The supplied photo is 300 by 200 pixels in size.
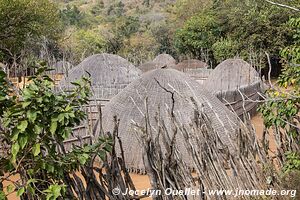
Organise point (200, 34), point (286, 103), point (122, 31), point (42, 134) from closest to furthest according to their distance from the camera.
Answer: point (42, 134) → point (286, 103) → point (200, 34) → point (122, 31)

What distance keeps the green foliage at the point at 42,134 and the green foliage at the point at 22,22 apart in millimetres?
15811

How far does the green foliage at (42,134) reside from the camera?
2.31m

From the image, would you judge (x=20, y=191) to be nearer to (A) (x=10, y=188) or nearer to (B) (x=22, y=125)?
(A) (x=10, y=188)

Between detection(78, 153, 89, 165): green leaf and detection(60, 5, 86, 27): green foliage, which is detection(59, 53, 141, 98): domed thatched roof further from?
detection(60, 5, 86, 27): green foliage

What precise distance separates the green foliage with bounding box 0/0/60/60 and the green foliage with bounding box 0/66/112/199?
51.9ft

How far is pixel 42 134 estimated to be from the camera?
2514 mm

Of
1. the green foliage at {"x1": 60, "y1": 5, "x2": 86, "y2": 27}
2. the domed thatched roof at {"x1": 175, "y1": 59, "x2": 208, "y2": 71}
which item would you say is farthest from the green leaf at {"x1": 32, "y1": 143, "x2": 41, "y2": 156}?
the green foliage at {"x1": 60, "y1": 5, "x2": 86, "y2": 27}

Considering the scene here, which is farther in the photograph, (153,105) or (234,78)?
(234,78)

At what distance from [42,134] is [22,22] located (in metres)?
18.3

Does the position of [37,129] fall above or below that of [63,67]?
below

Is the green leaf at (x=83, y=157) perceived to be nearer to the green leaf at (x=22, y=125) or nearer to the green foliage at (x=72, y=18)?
the green leaf at (x=22, y=125)

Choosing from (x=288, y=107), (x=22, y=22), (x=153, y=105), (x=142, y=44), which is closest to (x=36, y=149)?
(x=288, y=107)

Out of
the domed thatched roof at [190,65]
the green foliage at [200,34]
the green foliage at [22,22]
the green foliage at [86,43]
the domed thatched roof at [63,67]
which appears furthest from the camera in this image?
the green foliage at [86,43]

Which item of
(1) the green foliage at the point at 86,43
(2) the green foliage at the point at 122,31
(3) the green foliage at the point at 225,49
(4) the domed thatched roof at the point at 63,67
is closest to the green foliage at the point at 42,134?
(4) the domed thatched roof at the point at 63,67
